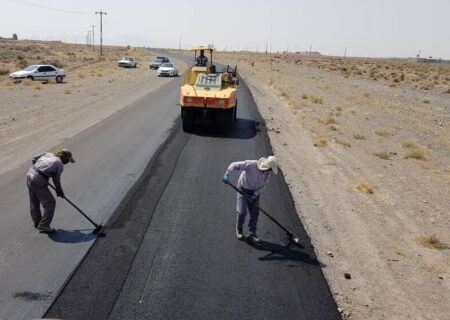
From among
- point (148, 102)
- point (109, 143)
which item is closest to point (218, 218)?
point (109, 143)

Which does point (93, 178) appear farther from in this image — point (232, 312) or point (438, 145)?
point (438, 145)

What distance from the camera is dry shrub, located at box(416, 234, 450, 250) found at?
882cm

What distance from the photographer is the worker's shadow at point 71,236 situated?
781cm

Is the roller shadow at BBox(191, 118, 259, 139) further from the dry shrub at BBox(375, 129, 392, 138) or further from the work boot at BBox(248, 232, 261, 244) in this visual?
the work boot at BBox(248, 232, 261, 244)

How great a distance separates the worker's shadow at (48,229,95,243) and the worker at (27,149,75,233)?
14cm

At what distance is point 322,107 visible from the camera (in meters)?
28.9

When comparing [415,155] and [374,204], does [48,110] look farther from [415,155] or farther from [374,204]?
[374,204]

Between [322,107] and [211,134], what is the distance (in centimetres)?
1337

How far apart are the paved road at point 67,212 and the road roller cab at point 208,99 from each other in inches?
53.0

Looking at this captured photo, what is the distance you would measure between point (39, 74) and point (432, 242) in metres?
33.8

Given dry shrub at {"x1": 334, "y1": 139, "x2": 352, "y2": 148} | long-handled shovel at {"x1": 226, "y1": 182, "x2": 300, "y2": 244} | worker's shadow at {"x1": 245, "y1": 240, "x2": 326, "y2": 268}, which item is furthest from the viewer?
dry shrub at {"x1": 334, "y1": 139, "x2": 352, "y2": 148}

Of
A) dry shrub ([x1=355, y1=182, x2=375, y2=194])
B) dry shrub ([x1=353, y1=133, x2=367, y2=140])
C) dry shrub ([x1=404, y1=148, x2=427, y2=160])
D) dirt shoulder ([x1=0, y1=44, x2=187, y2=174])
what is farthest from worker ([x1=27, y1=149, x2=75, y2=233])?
dry shrub ([x1=353, y1=133, x2=367, y2=140])

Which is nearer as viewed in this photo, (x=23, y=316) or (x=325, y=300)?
(x=23, y=316)

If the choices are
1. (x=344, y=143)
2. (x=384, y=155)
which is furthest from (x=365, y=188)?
(x=344, y=143)
